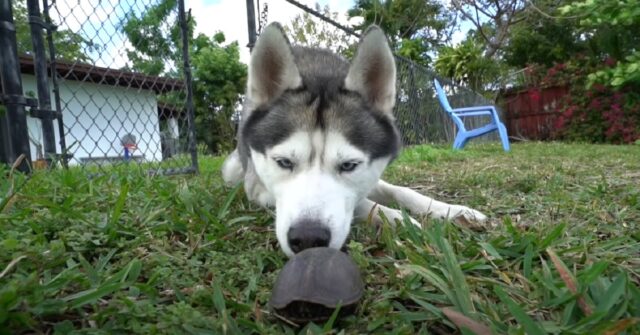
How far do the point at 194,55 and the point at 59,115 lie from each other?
2059cm

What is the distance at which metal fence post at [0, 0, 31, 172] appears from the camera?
13.1ft

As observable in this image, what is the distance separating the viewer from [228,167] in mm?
3855

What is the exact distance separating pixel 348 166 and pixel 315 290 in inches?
41.7

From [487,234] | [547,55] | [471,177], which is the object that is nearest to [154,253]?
[487,234]

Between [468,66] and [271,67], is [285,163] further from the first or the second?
[468,66]

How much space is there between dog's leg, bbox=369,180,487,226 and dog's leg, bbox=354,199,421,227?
0.79 feet

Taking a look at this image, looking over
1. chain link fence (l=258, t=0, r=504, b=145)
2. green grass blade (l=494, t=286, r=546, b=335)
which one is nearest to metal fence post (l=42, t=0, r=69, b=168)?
green grass blade (l=494, t=286, r=546, b=335)

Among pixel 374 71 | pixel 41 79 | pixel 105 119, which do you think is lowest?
pixel 105 119

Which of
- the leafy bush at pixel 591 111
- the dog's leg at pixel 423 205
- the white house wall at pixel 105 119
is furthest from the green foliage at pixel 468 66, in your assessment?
the dog's leg at pixel 423 205

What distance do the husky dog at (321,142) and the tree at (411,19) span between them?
830 inches

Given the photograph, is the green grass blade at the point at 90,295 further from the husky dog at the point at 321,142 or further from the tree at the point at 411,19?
the tree at the point at 411,19

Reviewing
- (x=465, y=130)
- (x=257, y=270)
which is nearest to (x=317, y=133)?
(x=257, y=270)

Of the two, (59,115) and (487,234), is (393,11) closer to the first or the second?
(59,115)

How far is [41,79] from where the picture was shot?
439 centimetres
